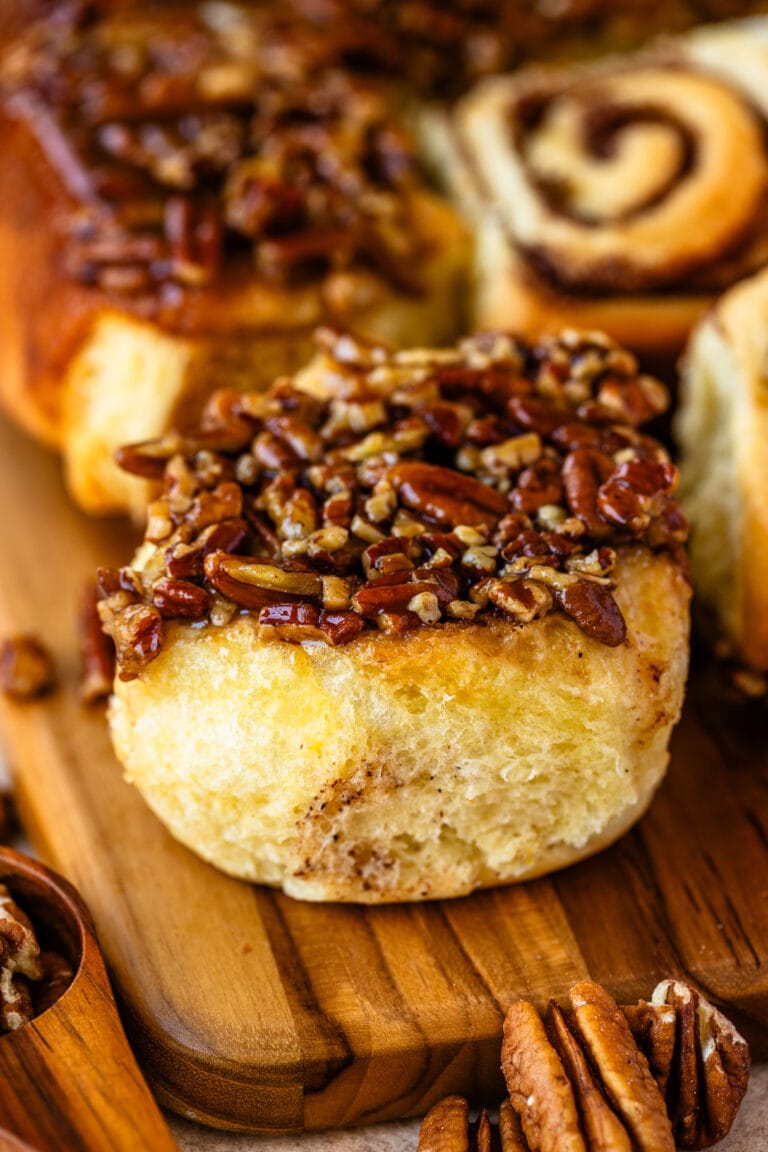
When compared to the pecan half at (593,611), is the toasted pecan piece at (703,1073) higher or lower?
lower

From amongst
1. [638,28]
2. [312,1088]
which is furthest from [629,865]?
[638,28]

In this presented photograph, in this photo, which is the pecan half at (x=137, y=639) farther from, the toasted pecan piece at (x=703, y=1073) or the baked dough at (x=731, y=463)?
the baked dough at (x=731, y=463)

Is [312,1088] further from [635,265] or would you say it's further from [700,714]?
[635,265]

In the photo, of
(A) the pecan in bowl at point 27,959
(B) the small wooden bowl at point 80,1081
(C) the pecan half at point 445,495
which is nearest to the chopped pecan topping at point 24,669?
(A) the pecan in bowl at point 27,959

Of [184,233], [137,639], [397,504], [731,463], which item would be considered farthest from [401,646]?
[184,233]

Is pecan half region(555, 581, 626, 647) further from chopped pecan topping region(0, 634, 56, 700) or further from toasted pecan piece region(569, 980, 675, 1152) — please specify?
chopped pecan topping region(0, 634, 56, 700)
